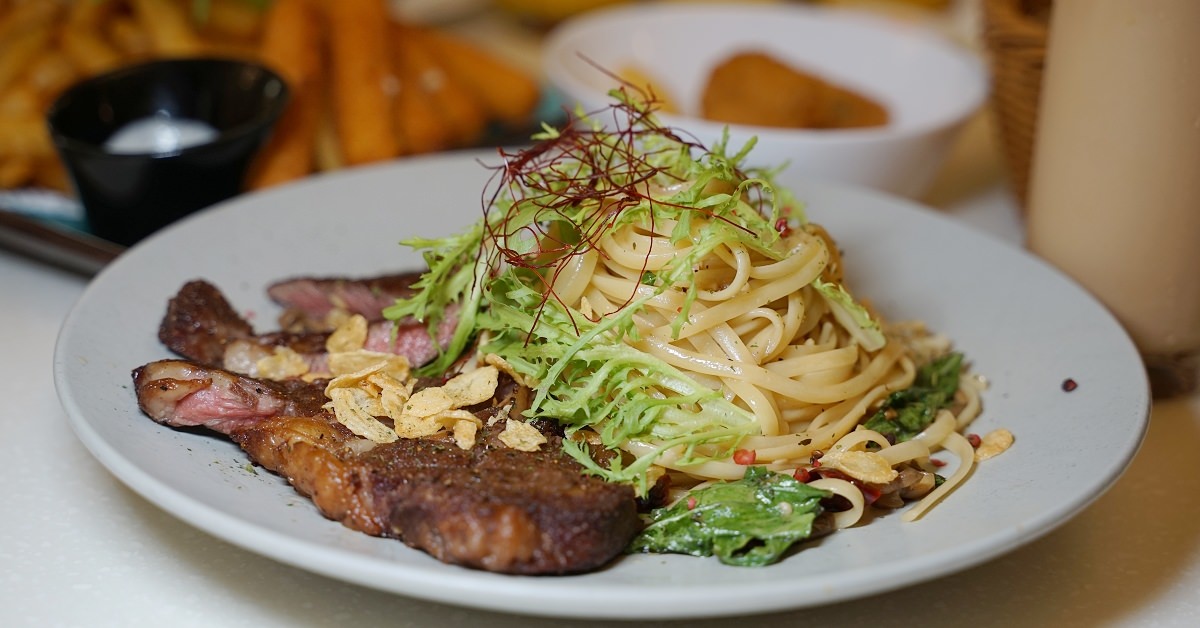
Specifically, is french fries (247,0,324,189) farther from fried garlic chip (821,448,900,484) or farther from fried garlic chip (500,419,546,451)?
fried garlic chip (821,448,900,484)

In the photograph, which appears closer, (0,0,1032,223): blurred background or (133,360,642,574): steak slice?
(133,360,642,574): steak slice

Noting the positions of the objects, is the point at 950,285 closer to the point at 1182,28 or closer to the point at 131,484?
the point at 1182,28

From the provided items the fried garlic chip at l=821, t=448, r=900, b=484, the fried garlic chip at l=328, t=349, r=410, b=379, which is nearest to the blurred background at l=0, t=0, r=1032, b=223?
the fried garlic chip at l=328, t=349, r=410, b=379

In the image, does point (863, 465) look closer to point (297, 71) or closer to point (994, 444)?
point (994, 444)

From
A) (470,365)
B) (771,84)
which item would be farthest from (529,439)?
(771,84)

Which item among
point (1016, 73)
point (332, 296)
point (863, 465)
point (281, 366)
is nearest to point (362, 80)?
point (332, 296)

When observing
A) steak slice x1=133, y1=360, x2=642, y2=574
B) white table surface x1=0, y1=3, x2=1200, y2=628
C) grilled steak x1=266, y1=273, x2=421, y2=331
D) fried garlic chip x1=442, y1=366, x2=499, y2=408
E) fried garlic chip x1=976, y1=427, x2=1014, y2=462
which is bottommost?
white table surface x1=0, y1=3, x2=1200, y2=628

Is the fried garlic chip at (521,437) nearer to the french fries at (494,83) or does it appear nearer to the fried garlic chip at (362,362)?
the fried garlic chip at (362,362)

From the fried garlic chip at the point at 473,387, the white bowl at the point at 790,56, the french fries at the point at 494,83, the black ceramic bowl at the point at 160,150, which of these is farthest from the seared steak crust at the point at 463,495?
the french fries at the point at 494,83
